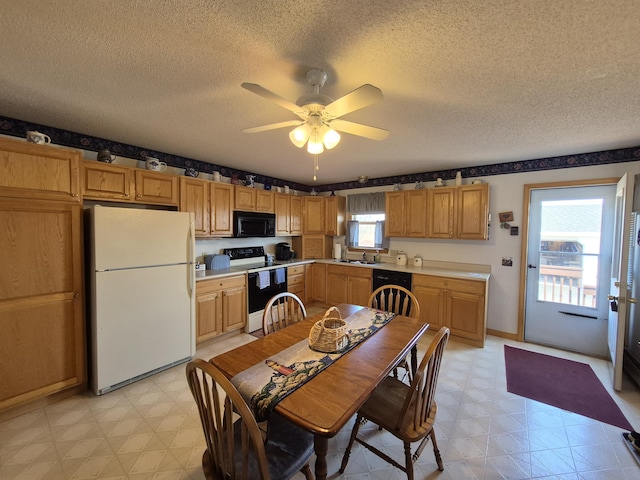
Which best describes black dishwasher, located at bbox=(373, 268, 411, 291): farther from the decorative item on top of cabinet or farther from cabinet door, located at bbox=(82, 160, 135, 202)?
cabinet door, located at bbox=(82, 160, 135, 202)

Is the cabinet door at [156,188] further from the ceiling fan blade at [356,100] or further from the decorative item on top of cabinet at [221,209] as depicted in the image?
the ceiling fan blade at [356,100]

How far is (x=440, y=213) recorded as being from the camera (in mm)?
3789

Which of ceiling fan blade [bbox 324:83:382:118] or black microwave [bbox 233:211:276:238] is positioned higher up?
ceiling fan blade [bbox 324:83:382:118]

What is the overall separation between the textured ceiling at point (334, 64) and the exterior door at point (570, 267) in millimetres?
804

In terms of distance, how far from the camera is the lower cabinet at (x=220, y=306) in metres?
3.09

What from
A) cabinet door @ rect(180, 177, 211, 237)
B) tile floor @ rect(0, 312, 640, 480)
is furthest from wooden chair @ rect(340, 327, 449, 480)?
cabinet door @ rect(180, 177, 211, 237)

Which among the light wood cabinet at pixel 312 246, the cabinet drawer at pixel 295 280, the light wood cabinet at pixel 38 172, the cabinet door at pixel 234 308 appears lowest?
the cabinet door at pixel 234 308

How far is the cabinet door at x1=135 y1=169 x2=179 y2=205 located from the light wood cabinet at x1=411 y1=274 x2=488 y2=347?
3.28 meters

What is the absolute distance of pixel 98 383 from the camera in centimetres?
223

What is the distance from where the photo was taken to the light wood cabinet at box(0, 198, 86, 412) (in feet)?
6.34

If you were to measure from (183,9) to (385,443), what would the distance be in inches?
105

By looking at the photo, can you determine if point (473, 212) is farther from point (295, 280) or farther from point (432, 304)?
point (295, 280)

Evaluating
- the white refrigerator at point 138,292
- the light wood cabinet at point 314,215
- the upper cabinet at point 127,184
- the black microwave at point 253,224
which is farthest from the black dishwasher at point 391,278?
the upper cabinet at point 127,184

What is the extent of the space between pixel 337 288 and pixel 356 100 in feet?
11.7
